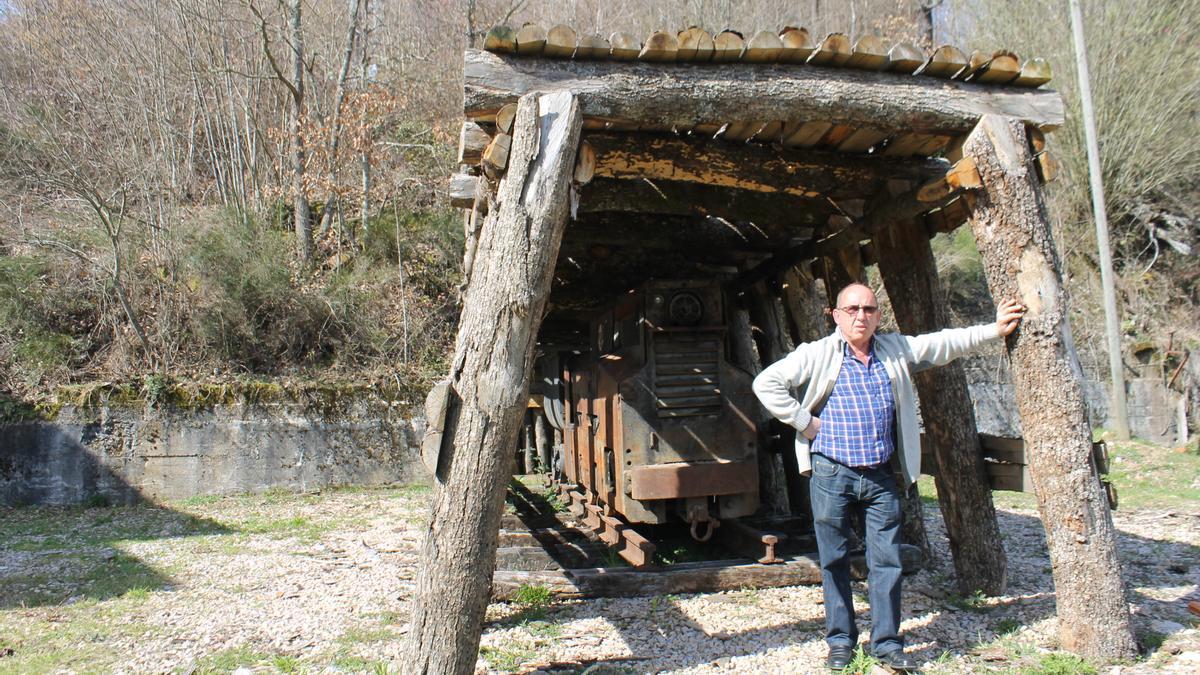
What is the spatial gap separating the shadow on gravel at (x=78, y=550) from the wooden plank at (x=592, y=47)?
15.8 ft

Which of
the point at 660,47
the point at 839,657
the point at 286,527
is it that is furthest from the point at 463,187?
the point at 286,527

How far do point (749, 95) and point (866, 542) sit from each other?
2.25 m

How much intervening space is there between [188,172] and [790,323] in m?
12.0

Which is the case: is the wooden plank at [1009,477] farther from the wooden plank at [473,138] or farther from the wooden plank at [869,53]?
the wooden plank at [473,138]

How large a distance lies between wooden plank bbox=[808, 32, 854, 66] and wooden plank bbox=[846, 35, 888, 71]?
0.12 feet

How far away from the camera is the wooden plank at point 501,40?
3617 millimetres

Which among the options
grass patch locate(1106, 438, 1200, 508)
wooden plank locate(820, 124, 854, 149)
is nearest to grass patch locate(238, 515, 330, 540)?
wooden plank locate(820, 124, 854, 149)

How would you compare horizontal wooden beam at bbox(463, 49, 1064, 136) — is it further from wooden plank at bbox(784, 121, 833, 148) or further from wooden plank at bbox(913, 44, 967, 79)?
wooden plank at bbox(784, 121, 833, 148)

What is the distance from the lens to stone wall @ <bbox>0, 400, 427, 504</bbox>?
966cm

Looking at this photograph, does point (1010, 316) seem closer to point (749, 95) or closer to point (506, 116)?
point (749, 95)

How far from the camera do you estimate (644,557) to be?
5.30m

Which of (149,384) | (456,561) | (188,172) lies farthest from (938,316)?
(188,172)

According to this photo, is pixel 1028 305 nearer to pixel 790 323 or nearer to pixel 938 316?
pixel 938 316

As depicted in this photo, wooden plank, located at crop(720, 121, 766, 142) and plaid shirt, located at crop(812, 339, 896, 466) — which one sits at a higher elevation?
wooden plank, located at crop(720, 121, 766, 142)
